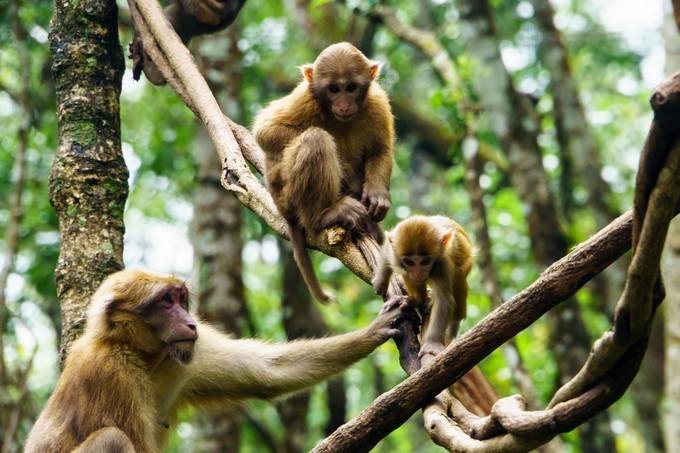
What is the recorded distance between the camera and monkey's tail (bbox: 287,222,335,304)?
5.79m

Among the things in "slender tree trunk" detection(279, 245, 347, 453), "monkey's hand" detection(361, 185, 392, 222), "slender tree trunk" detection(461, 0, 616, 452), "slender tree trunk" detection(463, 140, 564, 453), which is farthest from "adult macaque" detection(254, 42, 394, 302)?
"slender tree trunk" detection(279, 245, 347, 453)

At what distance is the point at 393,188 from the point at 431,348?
13017 mm

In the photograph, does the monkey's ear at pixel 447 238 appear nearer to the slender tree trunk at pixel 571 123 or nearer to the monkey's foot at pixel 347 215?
the monkey's foot at pixel 347 215

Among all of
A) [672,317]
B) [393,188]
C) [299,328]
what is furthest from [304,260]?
[393,188]

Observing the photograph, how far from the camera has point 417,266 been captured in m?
5.11

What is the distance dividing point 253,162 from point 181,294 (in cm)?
148

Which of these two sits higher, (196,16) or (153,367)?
(196,16)

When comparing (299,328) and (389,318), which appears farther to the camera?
(299,328)

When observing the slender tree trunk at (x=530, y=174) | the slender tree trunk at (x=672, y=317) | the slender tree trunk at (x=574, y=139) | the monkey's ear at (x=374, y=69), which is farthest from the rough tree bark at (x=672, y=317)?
the monkey's ear at (x=374, y=69)

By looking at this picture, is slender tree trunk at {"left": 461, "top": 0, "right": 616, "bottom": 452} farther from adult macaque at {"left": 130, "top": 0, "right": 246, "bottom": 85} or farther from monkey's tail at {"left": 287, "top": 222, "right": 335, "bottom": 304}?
monkey's tail at {"left": 287, "top": 222, "right": 335, "bottom": 304}

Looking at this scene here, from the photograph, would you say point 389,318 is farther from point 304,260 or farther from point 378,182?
point 378,182

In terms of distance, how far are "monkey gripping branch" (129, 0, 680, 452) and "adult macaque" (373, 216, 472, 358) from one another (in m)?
0.54

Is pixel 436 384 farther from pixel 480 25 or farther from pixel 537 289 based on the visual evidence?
pixel 480 25

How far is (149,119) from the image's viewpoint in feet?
51.5
